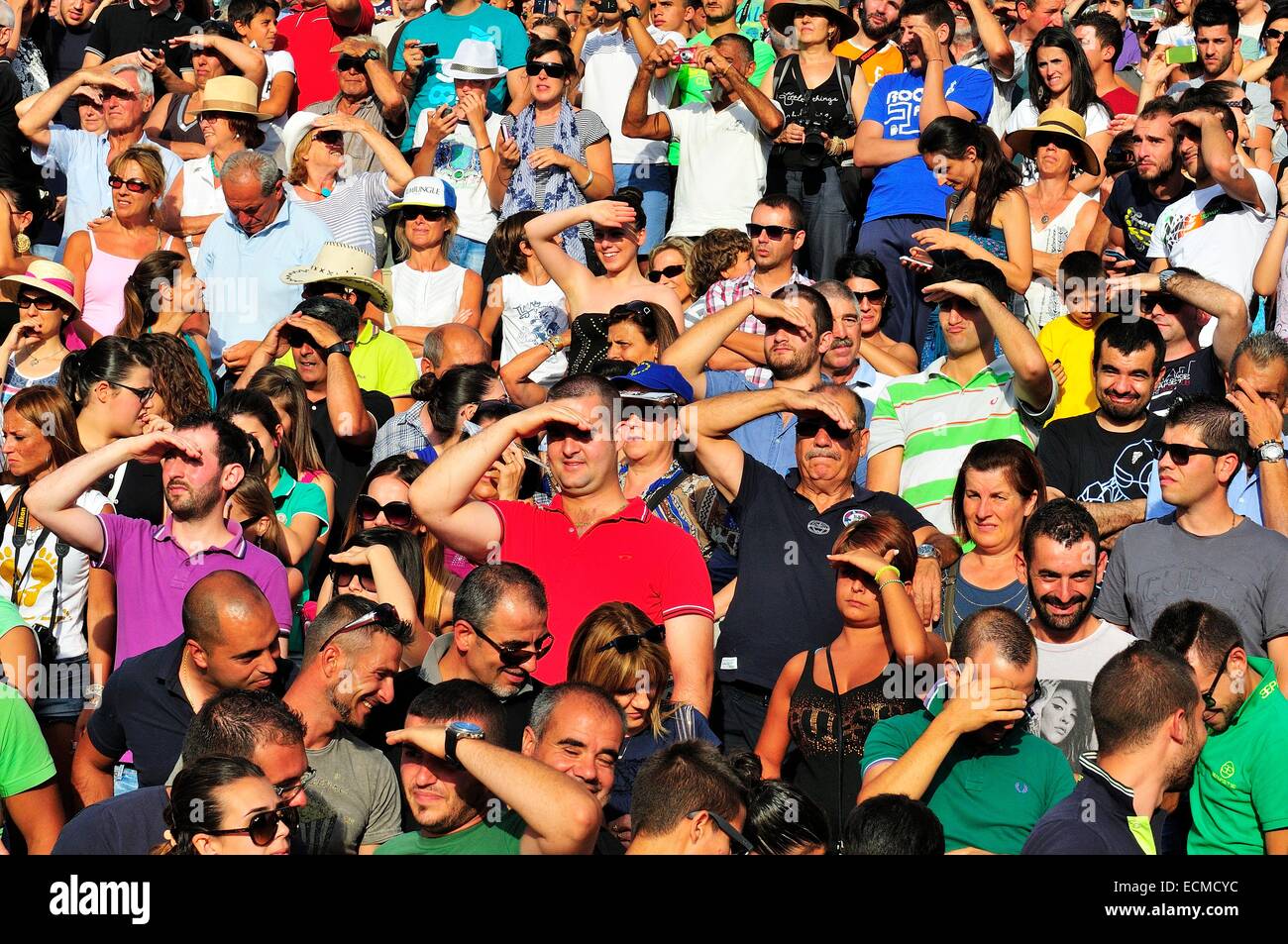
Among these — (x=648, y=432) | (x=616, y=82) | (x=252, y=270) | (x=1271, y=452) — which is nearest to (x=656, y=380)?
(x=648, y=432)

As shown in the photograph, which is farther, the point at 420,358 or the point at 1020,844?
the point at 420,358

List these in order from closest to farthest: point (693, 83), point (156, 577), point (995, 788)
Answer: point (995, 788)
point (156, 577)
point (693, 83)

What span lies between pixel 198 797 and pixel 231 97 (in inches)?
287

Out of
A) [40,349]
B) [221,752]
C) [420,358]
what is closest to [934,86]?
[420,358]

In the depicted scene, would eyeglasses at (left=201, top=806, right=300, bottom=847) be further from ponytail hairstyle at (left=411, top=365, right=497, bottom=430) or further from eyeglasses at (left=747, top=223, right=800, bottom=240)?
eyeglasses at (left=747, top=223, right=800, bottom=240)

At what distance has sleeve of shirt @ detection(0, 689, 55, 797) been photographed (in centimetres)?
612

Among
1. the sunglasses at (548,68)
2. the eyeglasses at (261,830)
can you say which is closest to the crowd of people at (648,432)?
the eyeglasses at (261,830)

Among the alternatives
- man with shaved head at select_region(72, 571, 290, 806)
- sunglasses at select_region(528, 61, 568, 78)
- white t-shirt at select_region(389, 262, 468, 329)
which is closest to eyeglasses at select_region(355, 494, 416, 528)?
man with shaved head at select_region(72, 571, 290, 806)

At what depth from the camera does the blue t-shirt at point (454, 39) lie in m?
12.3

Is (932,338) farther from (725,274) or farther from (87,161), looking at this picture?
(87,161)

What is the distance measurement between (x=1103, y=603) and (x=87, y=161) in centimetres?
740

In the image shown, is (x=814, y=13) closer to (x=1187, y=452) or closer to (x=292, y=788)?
(x=1187, y=452)

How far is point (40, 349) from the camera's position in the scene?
9.73 metres

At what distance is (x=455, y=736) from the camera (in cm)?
511
